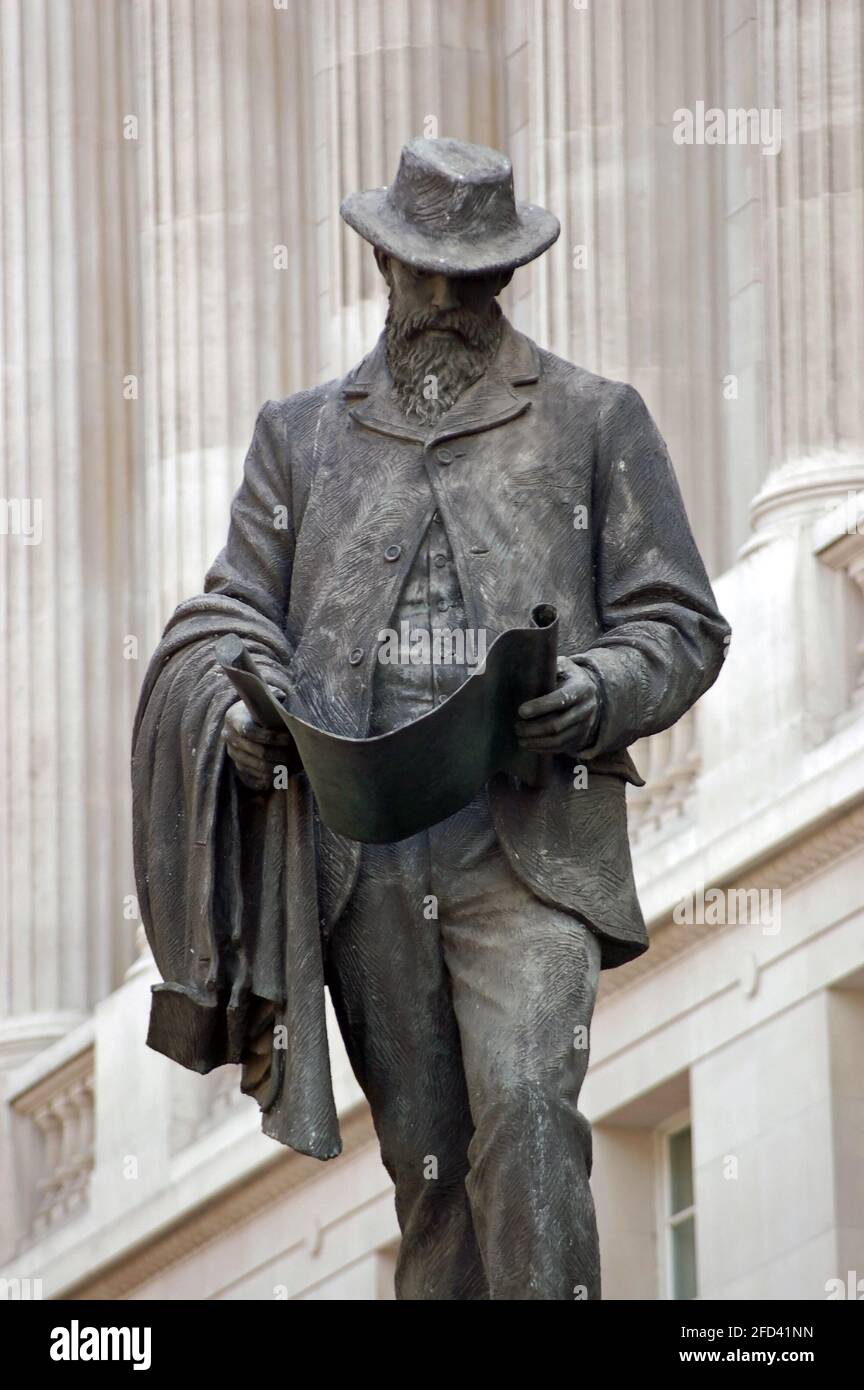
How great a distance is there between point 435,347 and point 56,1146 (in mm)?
18339

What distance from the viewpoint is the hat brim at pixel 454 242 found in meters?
10.3

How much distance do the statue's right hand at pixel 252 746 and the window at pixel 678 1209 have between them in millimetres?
11461

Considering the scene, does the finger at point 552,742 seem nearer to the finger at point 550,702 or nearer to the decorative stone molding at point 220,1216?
the finger at point 550,702

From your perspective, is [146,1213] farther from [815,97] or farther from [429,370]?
[429,370]

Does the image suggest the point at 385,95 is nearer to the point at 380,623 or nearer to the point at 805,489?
the point at 805,489

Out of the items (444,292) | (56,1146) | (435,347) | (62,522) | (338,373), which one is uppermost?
(338,373)

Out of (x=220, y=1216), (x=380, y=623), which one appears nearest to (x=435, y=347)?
(x=380, y=623)

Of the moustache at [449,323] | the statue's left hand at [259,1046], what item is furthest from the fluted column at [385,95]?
the statue's left hand at [259,1046]

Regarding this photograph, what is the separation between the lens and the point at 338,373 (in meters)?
26.0

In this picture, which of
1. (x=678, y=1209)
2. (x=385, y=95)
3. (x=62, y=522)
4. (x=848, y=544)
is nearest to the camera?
(x=848, y=544)

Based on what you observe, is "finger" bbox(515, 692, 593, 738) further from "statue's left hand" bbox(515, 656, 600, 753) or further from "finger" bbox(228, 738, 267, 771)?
"finger" bbox(228, 738, 267, 771)

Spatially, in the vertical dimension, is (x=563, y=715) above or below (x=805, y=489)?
below
